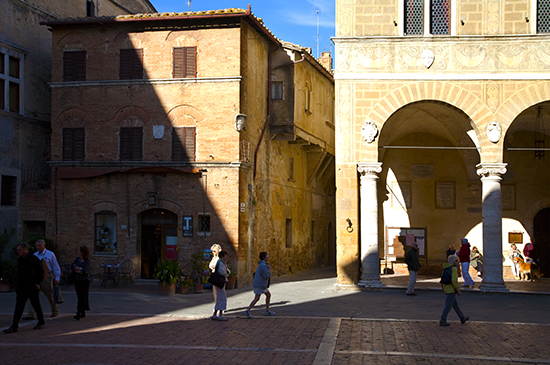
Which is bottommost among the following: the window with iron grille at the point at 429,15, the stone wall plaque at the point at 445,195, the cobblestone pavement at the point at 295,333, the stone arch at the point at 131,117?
the cobblestone pavement at the point at 295,333

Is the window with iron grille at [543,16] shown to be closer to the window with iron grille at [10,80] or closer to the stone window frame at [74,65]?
the stone window frame at [74,65]

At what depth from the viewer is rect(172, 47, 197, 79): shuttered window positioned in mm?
20438

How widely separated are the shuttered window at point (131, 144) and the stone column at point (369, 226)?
26.0 feet

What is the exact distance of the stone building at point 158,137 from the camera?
1997 centimetres

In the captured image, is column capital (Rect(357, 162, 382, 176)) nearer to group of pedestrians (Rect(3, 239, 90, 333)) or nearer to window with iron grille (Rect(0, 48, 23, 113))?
group of pedestrians (Rect(3, 239, 90, 333))

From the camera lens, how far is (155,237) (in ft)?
68.2

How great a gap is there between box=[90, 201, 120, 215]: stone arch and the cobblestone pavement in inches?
175

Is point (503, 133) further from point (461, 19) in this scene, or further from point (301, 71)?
point (301, 71)

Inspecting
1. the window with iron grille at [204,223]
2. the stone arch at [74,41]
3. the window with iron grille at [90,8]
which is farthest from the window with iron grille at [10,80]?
the window with iron grille at [204,223]

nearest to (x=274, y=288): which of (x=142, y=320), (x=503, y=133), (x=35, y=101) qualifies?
(x=142, y=320)

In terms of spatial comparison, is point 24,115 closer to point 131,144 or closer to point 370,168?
point 131,144

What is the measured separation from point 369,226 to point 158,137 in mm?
8077

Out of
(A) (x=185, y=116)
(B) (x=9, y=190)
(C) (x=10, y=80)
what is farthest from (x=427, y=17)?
(B) (x=9, y=190)

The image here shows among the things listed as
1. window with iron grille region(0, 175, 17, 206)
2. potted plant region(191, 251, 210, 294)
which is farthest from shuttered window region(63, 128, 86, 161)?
potted plant region(191, 251, 210, 294)
